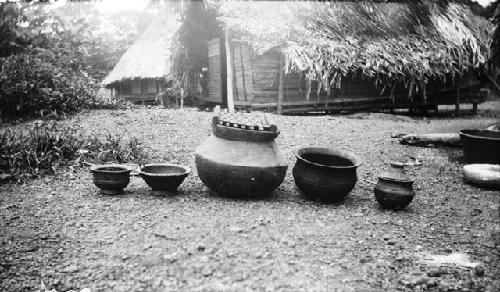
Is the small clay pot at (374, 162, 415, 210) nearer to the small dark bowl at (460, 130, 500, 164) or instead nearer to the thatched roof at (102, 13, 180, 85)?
the small dark bowl at (460, 130, 500, 164)

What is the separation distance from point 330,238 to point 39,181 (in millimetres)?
3524

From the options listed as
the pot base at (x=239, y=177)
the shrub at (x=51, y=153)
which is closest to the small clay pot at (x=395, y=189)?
the pot base at (x=239, y=177)

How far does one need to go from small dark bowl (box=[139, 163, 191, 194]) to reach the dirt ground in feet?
0.44

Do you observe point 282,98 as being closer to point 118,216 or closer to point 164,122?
point 164,122

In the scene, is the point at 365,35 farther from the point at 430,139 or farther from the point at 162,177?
the point at 162,177

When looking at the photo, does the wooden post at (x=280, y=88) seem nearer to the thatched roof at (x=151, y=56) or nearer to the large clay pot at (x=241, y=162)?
the thatched roof at (x=151, y=56)

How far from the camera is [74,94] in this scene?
328 inches

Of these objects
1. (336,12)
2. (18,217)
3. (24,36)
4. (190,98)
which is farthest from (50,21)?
(18,217)

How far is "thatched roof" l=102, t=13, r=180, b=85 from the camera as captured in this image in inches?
512

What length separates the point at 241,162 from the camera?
3520 mm

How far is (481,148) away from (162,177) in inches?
184

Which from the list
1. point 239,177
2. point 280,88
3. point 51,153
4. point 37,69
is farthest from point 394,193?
point 37,69

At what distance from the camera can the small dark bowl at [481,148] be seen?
5.28 m

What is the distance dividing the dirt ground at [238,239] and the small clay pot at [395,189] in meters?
0.11
